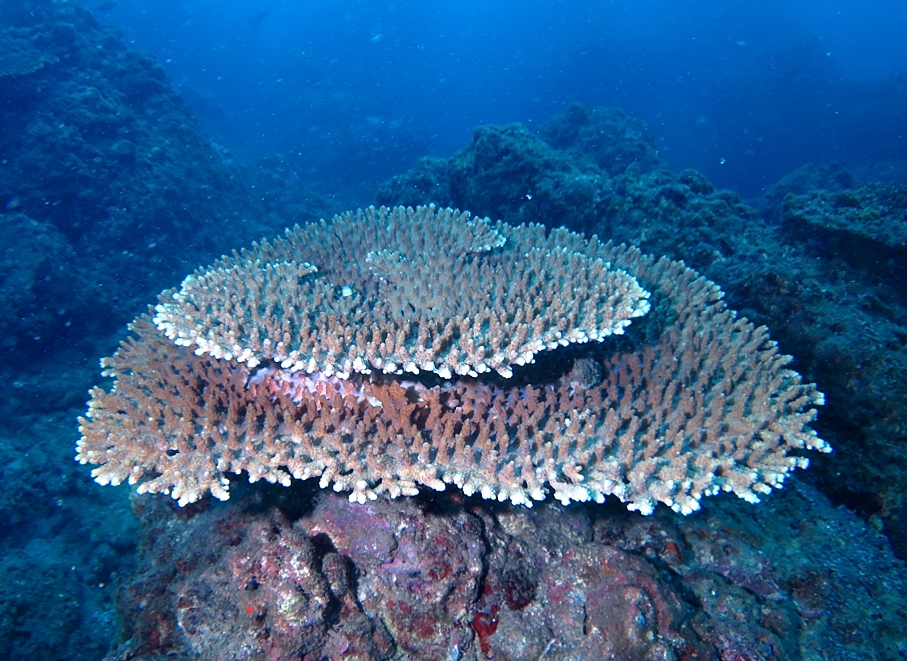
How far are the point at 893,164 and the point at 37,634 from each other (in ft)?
119

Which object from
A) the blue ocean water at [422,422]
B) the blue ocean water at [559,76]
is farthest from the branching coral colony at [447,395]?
the blue ocean water at [559,76]

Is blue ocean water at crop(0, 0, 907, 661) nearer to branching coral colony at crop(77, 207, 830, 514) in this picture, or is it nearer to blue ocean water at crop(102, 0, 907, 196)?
branching coral colony at crop(77, 207, 830, 514)

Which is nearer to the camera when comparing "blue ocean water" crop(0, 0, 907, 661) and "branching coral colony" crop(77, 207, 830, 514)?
"branching coral colony" crop(77, 207, 830, 514)

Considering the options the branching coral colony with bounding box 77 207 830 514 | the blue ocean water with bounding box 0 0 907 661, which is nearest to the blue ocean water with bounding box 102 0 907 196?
the blue ocean water with bounding box 0 0 907 661

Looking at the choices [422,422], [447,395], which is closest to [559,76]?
[447,395]

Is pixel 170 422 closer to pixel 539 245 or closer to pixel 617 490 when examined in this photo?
pixel 617 490

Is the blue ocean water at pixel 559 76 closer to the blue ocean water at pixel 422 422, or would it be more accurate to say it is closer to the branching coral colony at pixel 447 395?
the blue ocean water at pixel 422 422

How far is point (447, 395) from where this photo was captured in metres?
3.51

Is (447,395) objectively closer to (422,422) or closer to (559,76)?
(422,422)

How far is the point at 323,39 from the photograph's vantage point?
248ft

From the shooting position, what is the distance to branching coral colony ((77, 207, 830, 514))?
2938 millimetres

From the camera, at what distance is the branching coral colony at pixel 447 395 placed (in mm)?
2938

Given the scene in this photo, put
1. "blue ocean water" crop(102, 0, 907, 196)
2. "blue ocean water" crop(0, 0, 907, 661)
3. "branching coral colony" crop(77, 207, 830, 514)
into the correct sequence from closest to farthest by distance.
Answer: "branching coral colony" crop(77, 207, 830, 514), "blue ocean water" crop(0, 0, 907, 661), "blue ocean water" crop(102, 0, 907, 196)

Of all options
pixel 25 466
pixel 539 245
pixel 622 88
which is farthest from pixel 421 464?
pixel 622 88
